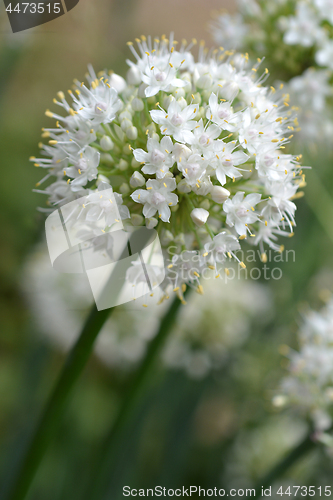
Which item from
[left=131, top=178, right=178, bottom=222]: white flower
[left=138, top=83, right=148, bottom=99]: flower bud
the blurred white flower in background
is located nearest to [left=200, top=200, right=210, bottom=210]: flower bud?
[left=131, top=178, right=178, bottom=222]: white flower

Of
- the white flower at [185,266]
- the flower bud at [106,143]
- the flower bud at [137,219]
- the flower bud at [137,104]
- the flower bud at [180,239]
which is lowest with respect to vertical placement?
the white flower at [185,266]

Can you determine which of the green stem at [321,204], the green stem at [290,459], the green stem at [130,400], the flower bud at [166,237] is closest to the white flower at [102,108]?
the flower bud at [166,237]

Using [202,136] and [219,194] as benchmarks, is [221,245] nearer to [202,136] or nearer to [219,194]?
[219,194]

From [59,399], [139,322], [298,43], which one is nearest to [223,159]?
[59,399]

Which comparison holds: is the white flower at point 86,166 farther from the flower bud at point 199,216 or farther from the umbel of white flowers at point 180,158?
the flower bud at point 199,216

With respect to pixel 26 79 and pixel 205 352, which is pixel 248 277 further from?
pixel 26 79

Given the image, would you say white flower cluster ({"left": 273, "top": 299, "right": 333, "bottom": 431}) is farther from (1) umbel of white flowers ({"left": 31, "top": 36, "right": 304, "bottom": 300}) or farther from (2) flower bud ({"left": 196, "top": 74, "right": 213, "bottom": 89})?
(2) flower bud ({"left": 196, "top": 74, "right": 213, "bottom": 89})
